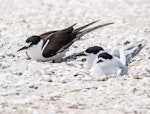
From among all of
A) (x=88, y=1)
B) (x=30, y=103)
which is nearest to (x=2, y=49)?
(x=30, y=103)

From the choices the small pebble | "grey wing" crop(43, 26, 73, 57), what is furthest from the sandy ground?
"grey wing" crop(43, 26, 73, 57)

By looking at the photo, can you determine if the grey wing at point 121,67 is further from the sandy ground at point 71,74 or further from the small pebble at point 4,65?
the small pebble at point 4,65

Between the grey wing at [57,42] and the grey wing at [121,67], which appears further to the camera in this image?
the grey wing at [57,42]

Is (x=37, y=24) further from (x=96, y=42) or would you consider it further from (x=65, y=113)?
(x=65, y=113)

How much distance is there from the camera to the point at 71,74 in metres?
7.38

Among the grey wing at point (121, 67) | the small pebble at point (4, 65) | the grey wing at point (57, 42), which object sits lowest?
the grey wing at point (121, 67)

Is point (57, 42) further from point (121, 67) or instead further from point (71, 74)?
point (121, 67)

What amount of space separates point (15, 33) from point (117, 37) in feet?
6.08

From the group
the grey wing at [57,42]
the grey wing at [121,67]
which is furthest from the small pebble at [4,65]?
the grey wing at [121,67]

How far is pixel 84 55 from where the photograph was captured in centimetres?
860

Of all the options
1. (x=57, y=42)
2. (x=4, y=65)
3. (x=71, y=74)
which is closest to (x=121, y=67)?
(x=71, y=74)

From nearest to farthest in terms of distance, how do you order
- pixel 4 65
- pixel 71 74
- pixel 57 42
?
pixel 71 74
pixel 4 65
pixel 57 42

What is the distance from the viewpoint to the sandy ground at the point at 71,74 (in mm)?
6090

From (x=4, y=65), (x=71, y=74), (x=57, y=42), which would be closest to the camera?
(x=71, y=74)
